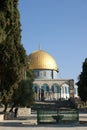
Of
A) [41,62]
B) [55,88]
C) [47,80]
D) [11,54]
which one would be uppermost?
[41,62]

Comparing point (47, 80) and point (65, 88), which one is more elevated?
point (47, 80)

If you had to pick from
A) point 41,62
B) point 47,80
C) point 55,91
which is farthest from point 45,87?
point 41,62

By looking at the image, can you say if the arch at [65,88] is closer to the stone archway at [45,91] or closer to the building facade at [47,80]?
the building facade at [47,80]

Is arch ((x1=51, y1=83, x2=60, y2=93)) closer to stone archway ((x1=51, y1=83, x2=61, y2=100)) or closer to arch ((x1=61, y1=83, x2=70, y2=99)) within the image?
stone archway ((x1=51, y1=83, x2=61, y2=100))

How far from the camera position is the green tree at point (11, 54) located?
862 inches

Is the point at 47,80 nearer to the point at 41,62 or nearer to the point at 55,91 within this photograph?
the point at 55,91

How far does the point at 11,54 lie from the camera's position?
2400cm

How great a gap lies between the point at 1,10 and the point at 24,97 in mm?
17548

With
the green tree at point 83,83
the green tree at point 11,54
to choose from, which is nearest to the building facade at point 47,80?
the green tree at point 83,83

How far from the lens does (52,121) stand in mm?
24266

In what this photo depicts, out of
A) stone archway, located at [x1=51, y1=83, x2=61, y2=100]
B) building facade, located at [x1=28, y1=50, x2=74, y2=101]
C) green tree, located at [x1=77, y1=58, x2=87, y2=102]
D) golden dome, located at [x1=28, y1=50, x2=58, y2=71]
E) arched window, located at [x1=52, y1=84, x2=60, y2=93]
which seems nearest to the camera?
green tree, located at [x1=77, y1=58, x2=87, y2=102]

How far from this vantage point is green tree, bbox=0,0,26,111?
21906 mm

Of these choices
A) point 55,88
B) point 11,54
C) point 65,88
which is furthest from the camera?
point 65,88

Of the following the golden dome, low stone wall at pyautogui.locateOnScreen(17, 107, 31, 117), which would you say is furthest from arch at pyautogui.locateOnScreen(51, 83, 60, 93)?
low stone wall at pyautogui.locateOnScreen(17, 107, 31, 117)
